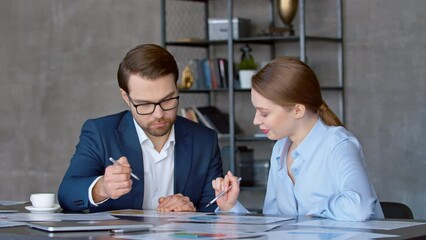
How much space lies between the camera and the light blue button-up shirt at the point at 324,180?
2615 millimetres

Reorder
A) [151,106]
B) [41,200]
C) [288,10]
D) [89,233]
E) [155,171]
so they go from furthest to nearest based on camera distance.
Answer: [288,10] < [155,171] < [151,106] < [41,200] < [89,233]

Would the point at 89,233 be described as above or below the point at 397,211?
above

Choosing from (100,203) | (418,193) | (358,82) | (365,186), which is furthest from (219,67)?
(365,186)

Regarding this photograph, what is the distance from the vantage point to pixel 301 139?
296 cm

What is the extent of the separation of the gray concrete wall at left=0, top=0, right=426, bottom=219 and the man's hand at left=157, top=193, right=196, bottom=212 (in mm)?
3112

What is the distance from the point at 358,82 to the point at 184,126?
2875mm

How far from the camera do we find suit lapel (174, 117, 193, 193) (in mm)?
3381

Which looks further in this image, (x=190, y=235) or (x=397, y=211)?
(x=397, y=211)

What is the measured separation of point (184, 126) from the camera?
3.50 meters

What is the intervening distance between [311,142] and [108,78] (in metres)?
4.57

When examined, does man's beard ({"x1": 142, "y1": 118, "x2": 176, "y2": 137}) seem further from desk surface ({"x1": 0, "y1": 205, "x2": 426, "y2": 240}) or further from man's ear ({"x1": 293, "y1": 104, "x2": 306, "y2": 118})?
desk surface ({"x1": 0, "y1": 205, "x2": 426, "y2": 240})

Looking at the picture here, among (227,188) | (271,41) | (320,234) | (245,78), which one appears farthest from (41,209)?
(271,41)

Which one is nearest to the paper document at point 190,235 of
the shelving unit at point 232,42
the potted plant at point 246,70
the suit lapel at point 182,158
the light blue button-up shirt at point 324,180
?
the light blue button-up shirt at point 324,180

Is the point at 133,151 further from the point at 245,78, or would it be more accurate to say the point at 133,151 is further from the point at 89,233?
the point at 245,78
